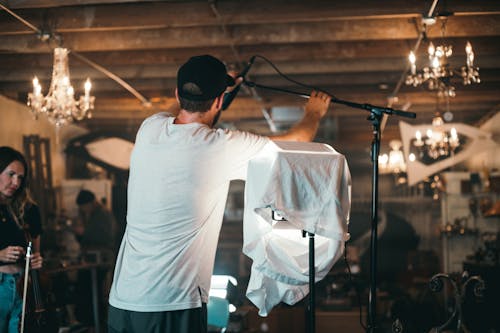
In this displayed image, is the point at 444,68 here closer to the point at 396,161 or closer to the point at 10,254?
the point at 10,254

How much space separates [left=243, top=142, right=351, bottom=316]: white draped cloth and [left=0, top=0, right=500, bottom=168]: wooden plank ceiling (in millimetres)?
2634

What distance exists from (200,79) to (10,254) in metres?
1.83

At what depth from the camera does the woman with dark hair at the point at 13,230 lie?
3.49 m

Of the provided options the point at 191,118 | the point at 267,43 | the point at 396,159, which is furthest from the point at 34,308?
the point at 396,159

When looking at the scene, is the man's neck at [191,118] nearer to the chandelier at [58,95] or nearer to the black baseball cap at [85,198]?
the chandelier at [58,95]

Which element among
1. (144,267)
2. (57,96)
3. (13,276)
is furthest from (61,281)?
(144,267)

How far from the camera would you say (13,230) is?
373 centimetres

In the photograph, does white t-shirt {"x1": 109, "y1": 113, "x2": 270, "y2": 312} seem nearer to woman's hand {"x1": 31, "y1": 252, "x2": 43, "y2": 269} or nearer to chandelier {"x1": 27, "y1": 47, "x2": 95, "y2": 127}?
woman's hand {"x1": 31, "y1": 252, "x2": 43, "y2": 269}

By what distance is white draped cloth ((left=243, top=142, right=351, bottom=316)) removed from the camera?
2312 millimetres

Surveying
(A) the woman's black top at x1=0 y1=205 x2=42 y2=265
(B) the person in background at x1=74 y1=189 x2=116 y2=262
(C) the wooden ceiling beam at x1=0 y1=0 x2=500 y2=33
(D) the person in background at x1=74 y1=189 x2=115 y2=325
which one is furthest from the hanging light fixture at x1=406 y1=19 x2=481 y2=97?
(B) the person in background at x1=74 y1=189 x2=116 y2=262

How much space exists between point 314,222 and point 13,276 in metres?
2.06

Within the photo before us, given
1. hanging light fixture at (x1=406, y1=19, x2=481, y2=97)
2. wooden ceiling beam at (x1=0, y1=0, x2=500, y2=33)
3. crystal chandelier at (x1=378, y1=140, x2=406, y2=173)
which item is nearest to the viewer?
wooden ceiling beam at (x1=0, y1=0, x2=500, y2=33)

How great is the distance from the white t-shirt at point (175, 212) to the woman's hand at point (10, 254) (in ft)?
4.55

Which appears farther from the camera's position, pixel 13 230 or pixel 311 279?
pixel 13 230
